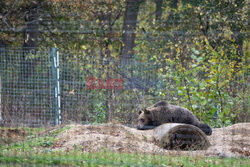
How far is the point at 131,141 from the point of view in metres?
6.16

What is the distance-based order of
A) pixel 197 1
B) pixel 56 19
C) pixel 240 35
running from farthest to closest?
pixel 56 19
pixel 197 1
pixel 240 35

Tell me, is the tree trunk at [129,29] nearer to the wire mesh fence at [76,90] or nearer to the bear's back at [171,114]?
the wire mesh fence at [76,90]

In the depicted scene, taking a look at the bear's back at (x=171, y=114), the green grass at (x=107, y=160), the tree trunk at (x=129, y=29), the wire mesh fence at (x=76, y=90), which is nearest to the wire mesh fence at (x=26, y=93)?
the wire mesh fence at (x=76, y=90)

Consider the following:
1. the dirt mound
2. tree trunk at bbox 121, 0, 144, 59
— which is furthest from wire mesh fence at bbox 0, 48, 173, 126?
tree trunk at bbox 121, 0, 144, 59

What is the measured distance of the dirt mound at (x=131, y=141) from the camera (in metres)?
5.82

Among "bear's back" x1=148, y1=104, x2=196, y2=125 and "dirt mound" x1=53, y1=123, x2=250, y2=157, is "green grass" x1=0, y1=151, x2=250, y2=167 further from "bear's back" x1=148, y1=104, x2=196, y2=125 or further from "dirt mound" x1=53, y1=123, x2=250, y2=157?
"bear's back" x1=148, y1=104, x2=196, y2=125

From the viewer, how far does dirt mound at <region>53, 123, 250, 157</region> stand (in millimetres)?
5820

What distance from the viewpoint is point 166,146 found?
21.2ft

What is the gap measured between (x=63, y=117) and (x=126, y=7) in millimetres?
7021

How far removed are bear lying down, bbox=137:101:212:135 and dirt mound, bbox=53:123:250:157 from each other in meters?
0.63

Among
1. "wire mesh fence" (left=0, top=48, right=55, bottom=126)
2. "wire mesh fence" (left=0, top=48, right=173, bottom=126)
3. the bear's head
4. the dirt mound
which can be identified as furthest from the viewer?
"wire mesh fence" (left=0, top=48, right=55, bottom=126)

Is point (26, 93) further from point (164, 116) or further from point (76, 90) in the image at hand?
point (164, 116)

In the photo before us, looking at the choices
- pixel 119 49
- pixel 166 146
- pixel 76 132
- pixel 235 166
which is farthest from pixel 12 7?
pixel 235 166

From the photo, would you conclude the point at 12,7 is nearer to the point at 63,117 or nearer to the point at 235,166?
the point at 63,117
